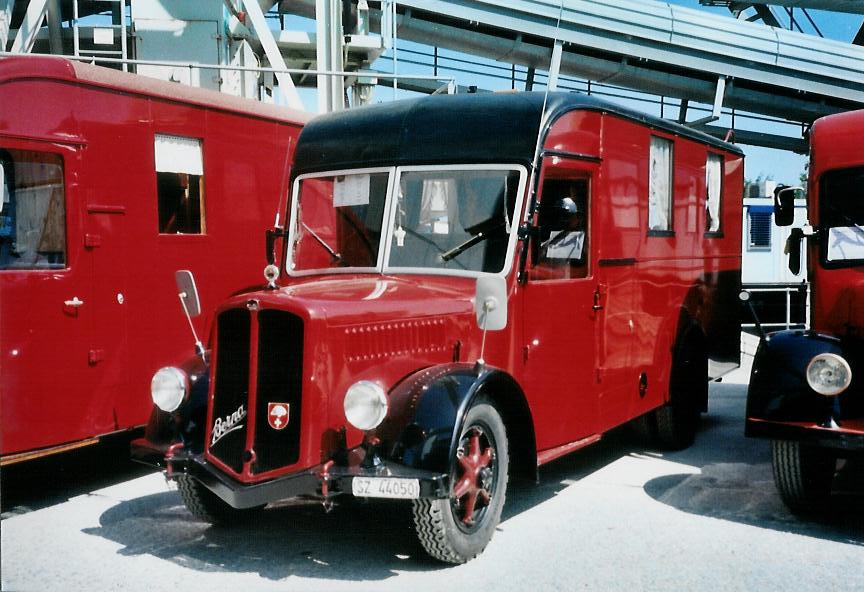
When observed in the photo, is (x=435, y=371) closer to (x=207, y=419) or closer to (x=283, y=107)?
(x=207, y=419)

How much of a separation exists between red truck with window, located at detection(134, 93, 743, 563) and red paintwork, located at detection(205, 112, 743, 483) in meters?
0.02

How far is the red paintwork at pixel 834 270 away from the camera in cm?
608

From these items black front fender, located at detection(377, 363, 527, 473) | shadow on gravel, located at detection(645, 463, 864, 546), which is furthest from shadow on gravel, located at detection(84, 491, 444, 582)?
shadow on gravel, located at detection(645, 463, 864, 546)

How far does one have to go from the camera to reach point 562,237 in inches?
235

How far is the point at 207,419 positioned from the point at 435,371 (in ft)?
4.03

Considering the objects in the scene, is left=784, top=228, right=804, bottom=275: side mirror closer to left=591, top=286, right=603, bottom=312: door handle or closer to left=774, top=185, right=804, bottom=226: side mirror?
left=774, top=185, right=804, bottom=226: side mirror

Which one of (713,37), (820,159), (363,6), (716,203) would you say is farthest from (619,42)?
(820,159)

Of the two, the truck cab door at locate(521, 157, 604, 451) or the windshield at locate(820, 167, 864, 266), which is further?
the windshield at locate(820, 167, 864, 266)

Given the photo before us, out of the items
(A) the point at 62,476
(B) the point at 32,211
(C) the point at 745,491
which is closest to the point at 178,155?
(B) the point at 32,211

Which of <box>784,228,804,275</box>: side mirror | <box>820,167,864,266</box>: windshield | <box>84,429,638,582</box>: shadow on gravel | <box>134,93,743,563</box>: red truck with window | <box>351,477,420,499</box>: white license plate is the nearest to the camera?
<box>351,477,420,499</box>: white license plate

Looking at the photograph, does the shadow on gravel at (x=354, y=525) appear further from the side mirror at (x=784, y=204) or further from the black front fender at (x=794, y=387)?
the side mirror at (x=784, y=204)

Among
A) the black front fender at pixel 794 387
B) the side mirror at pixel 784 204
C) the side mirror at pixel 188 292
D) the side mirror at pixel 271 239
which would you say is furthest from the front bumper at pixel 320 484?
the side mirror at pixel 784 204

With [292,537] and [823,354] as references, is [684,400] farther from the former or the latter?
[292,537]

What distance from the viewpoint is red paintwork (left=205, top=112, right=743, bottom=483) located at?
4488 mm
